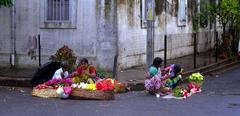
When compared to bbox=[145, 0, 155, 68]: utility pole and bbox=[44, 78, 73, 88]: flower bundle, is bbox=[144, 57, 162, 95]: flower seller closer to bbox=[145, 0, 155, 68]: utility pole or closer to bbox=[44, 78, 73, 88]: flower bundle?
bbox=[44, 78, 73, 88]: flower bundle

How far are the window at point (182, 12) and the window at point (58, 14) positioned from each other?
7.51m

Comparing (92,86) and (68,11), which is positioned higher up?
(68,11)

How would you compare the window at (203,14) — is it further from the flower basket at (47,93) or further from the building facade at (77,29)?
the flower basket at (47,93)

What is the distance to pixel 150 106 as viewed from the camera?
11.7 metres

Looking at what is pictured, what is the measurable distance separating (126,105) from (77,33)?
5848mm

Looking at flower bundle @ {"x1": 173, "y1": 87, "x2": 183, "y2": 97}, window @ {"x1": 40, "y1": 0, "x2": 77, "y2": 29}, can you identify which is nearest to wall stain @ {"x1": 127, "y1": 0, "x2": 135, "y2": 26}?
window @ {"x1": 40, "y1": 0, "x2": 77, "y2": 29}

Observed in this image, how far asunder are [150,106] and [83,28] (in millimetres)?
6033

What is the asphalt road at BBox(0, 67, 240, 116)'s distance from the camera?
10.7m

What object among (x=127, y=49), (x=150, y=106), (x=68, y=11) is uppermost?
(x=68, y=11)

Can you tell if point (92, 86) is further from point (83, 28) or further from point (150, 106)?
point (83, 28)

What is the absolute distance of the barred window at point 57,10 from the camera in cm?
1730

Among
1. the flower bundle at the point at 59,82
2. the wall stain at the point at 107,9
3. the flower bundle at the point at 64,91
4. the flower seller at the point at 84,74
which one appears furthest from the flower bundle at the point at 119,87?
the wall stain at the point at 107,9

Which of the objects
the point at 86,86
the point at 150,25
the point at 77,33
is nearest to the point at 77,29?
the point at 77,33

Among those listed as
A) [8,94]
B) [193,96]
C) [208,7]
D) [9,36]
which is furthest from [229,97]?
[208,7]
